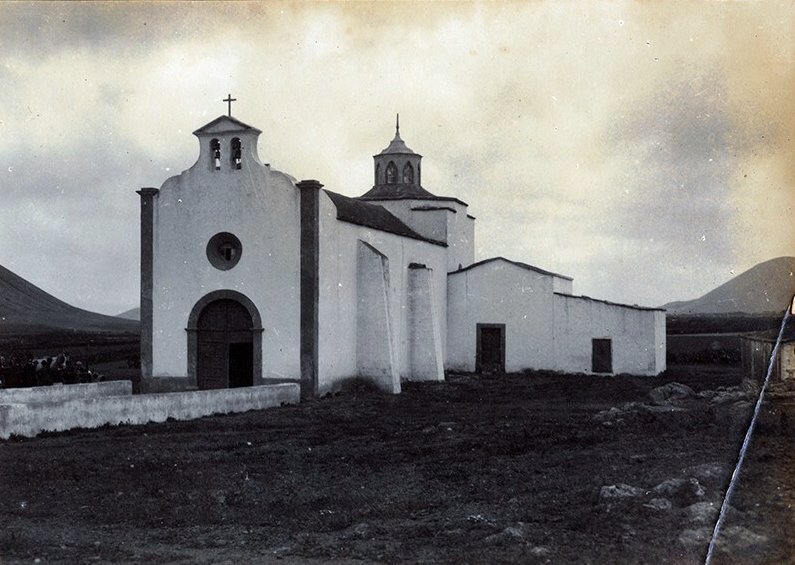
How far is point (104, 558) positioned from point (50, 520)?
5.42ft

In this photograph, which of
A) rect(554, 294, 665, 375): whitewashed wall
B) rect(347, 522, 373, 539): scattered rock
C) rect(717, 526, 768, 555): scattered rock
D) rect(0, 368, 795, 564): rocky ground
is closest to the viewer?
rect(717, 526, 768, 555): scattered rock

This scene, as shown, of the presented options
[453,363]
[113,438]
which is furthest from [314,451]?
[453,363]

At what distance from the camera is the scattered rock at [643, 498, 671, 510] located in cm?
733

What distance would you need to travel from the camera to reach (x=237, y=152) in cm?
1972

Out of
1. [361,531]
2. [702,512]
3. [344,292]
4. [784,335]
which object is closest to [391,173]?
[344,292]

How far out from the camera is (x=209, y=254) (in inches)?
778

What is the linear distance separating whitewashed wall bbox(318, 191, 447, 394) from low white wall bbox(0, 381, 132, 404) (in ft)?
15.6

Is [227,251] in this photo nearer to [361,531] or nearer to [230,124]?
[230,124]

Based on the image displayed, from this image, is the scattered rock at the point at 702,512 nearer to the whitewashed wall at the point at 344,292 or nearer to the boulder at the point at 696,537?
the boulder at the point at 696,537

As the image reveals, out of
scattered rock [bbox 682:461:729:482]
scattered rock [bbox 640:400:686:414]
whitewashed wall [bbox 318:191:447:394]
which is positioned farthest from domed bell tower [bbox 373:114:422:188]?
scattered rock [bbox 682:461:729:482]

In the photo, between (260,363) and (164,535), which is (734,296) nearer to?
(260,363)

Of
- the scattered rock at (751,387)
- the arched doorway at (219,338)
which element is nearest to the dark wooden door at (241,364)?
the arched doorway at (219,338)

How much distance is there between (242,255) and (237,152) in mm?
2669

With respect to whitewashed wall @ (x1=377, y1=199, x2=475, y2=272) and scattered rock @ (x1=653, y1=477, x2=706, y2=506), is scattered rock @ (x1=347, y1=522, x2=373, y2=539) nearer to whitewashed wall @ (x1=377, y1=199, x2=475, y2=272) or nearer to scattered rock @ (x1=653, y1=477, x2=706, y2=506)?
scattered rock @ (x1=653, y1=477, x2=706, y2=506)
